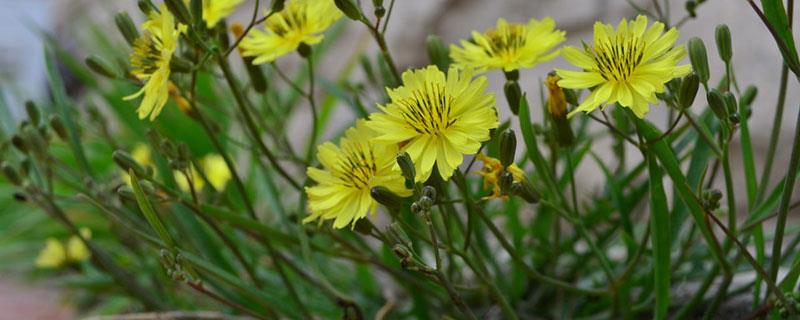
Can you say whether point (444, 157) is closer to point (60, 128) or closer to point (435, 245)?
point (435, 245)

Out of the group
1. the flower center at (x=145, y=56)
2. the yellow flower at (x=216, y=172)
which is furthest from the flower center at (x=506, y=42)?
the yellow flower at (x=216, y=172)

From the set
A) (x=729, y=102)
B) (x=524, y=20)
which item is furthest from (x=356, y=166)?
(x=524, y=20)

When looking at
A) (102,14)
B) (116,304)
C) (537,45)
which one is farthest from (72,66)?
(102,14)

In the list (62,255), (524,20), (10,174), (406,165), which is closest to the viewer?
(406,165)

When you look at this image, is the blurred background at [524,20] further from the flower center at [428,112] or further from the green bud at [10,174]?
the flower center at [428,112]

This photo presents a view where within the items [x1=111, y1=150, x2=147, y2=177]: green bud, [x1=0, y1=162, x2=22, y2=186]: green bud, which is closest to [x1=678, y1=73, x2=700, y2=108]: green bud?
[x1=111, y1=150, x2=147, y2=177]: green bud

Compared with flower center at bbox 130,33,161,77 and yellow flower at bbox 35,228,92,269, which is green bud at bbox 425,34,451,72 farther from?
yellow flower at bbox 35,228,92,269

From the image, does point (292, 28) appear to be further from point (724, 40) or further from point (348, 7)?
point (724, 40)
